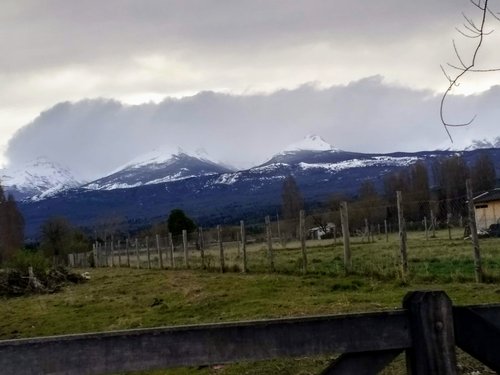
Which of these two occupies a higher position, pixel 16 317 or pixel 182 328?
pixel 182 328

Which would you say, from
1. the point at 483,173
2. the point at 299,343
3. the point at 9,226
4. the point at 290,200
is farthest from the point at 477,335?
the point at 290,200

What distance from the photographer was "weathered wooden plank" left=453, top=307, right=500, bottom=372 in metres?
3.40

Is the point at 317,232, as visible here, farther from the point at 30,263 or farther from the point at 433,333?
the point at 433,333

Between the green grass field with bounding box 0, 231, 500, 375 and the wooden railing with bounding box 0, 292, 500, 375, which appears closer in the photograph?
the wooden railing with bounding box 0, 292, 500, 375

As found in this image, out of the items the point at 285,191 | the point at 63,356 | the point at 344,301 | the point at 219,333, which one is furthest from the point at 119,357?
the point at 285,191

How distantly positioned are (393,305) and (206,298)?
5.11 metres

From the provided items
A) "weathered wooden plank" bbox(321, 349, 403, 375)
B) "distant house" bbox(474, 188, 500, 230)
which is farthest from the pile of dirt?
"distant house" bbox(474, 188, 500, 230)

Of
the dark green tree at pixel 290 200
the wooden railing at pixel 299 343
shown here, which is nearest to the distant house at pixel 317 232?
the wooden railing at pixel 299 343

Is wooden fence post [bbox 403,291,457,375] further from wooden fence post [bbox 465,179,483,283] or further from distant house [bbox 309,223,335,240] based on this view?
distant house [bbox 309,223,335,240]

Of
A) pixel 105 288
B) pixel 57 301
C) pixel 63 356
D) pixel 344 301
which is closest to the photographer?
pixel 63 356

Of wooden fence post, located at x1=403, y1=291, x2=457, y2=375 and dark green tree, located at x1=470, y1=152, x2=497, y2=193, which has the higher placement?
dark green tree, located at x1=470, y1=152, x2=497, y2=193

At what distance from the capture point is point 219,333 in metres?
3.21

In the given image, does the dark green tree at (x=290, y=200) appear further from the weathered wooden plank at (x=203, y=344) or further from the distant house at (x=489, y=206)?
the weathered wooden plank at (x=203, y=344)

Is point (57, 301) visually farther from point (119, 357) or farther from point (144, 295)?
point (119, 357)
